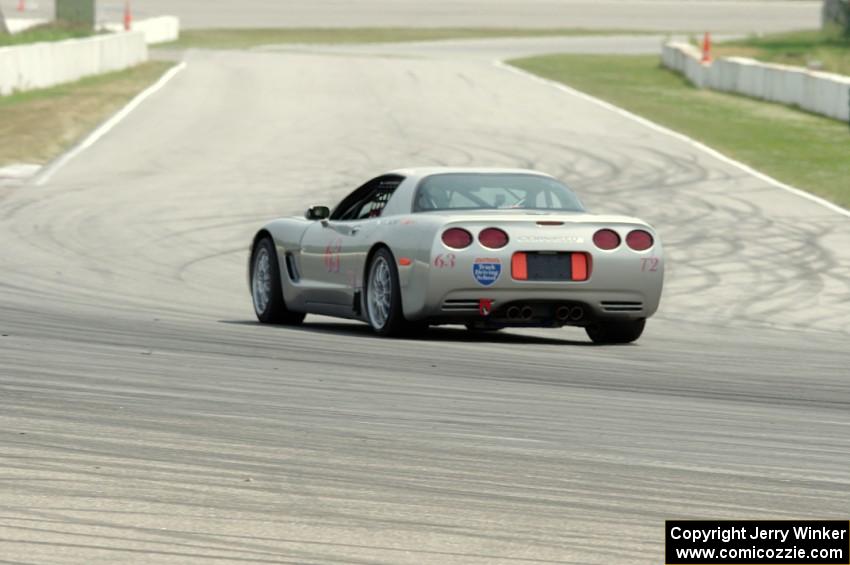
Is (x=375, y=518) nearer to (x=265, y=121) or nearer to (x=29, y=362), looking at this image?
(x=29, y=362)

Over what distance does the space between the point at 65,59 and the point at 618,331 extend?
30888 mm

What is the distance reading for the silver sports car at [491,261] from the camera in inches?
468

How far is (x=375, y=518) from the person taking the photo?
6238 mm

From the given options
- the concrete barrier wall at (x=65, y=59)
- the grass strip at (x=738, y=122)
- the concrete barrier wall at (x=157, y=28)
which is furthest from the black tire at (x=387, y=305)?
the concrete barrier wall at (x=157, y=28)

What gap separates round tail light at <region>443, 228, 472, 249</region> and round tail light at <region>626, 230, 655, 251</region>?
3.46ft

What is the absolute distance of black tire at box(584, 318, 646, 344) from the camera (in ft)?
41.7

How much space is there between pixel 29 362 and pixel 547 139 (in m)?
21.2

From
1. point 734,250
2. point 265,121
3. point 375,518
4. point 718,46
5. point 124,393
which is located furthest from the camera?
point 718,46

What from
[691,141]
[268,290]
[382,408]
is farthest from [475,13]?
[382,408]

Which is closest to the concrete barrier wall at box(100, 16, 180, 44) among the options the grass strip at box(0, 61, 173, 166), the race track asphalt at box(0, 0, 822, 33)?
the race track asphalt at box(0, 0, 822, 33)

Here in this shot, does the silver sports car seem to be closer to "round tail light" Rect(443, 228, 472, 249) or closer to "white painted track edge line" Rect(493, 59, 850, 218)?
"round tail light" Rect(443, 228, 472, 249)

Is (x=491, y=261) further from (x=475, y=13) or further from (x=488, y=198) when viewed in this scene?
(x=475, y=13)

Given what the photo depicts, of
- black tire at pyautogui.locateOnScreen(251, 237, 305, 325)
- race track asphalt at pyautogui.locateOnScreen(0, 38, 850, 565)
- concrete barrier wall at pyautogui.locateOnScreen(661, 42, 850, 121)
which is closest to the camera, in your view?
race track asphalt at pyautogui.locateOnScreen(0, 38, 850, 565)

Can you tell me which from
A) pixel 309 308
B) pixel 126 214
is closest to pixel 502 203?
pixel 309 308
